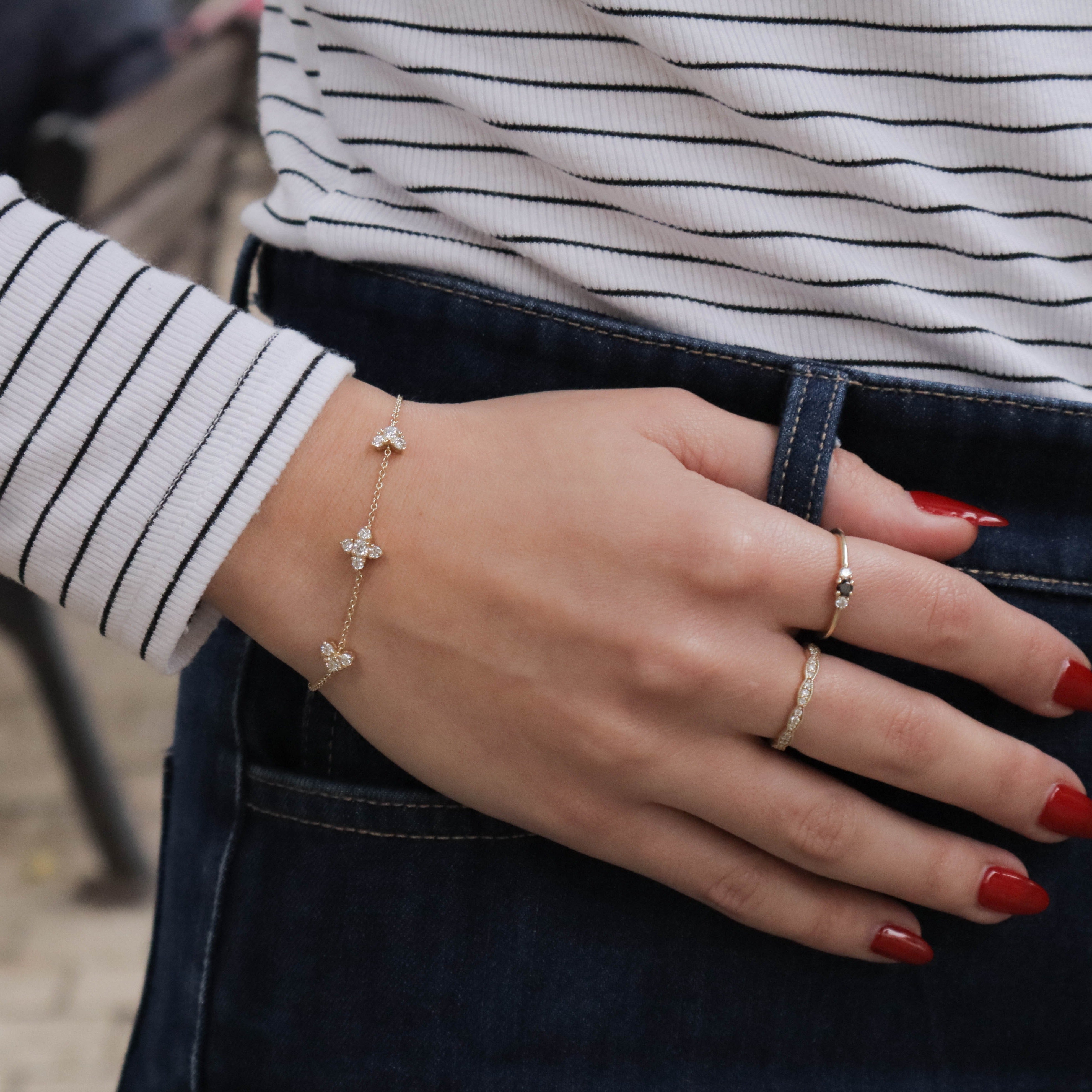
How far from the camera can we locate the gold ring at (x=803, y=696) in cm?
62

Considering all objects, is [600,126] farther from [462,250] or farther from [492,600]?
[492,600]

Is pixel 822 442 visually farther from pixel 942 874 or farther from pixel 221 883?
pixel 221 883

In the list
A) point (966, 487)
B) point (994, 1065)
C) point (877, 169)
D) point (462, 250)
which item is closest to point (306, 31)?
point (462, 250)

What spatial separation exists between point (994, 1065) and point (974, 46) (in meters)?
0.76

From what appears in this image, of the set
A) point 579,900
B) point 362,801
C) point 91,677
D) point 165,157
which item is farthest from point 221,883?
point 91,677

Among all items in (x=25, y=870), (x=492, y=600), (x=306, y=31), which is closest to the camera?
(x=492, y=600)

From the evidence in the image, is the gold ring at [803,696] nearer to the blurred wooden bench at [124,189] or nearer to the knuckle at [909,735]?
the knuckle at [909,735]

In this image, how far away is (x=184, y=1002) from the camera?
79cm

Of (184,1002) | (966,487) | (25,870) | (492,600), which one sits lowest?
(25,870)

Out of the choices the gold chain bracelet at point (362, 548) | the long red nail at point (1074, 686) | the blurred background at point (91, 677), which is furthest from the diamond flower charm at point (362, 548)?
the blurred background at point (91, 677)

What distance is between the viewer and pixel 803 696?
62 centimetres

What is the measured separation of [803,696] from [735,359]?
9.2 inches

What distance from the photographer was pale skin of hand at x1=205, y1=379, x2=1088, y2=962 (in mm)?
615

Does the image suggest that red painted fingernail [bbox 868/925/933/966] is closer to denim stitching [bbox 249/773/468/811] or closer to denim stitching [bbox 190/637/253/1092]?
denim stitching [bbox 249/773/468/811]
